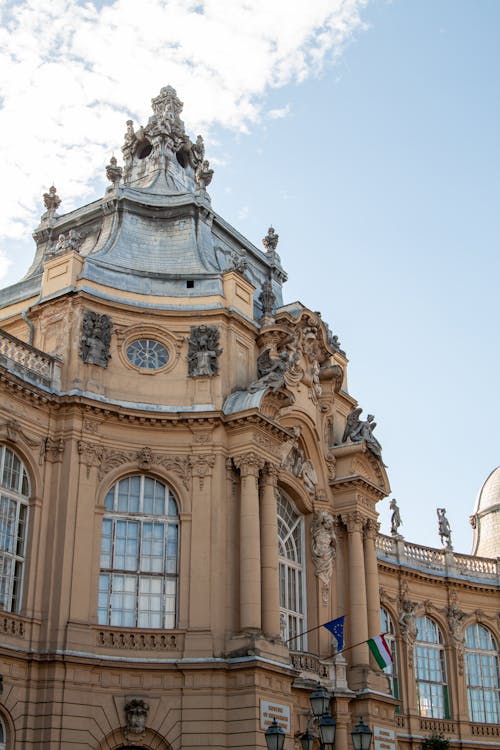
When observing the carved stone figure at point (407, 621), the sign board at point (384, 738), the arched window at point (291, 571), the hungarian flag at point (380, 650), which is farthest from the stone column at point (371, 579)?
the carved stone figure at point (407, 621)

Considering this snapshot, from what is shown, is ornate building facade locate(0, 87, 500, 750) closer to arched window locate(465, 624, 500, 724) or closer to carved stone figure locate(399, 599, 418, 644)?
carved stone figure locate(399, 599, 418, 644)

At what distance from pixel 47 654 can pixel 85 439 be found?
230 inches

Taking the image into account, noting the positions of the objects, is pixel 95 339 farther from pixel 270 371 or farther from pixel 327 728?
pixel 327 728

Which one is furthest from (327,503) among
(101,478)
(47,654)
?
(47,654)

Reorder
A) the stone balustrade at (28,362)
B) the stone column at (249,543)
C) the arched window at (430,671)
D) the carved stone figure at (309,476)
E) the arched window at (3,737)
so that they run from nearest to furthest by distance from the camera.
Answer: the arched window at (3,737) → the stone balustrade at (28,362) → the stone column at (249,543) → the carved stone figure at (309,476) → the arched window at (430,671)

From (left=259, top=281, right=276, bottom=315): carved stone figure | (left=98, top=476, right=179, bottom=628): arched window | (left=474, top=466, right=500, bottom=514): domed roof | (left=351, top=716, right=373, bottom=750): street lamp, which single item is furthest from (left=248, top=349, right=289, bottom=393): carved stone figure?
(left=474, top=466, right=500, bottom=514): domed roof

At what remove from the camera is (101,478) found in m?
28.1

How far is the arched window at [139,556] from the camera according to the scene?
27469 millimetres

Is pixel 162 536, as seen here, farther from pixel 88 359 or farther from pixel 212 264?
pixel 212 264

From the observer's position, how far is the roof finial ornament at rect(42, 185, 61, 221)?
3849 centimetres

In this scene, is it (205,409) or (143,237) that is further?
(143,237)

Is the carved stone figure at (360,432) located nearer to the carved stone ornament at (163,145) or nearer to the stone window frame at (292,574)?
the stone window frame at (292,574)

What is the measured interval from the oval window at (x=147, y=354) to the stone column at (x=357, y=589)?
861 cm

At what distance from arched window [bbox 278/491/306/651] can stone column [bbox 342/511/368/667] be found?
1.81 m
